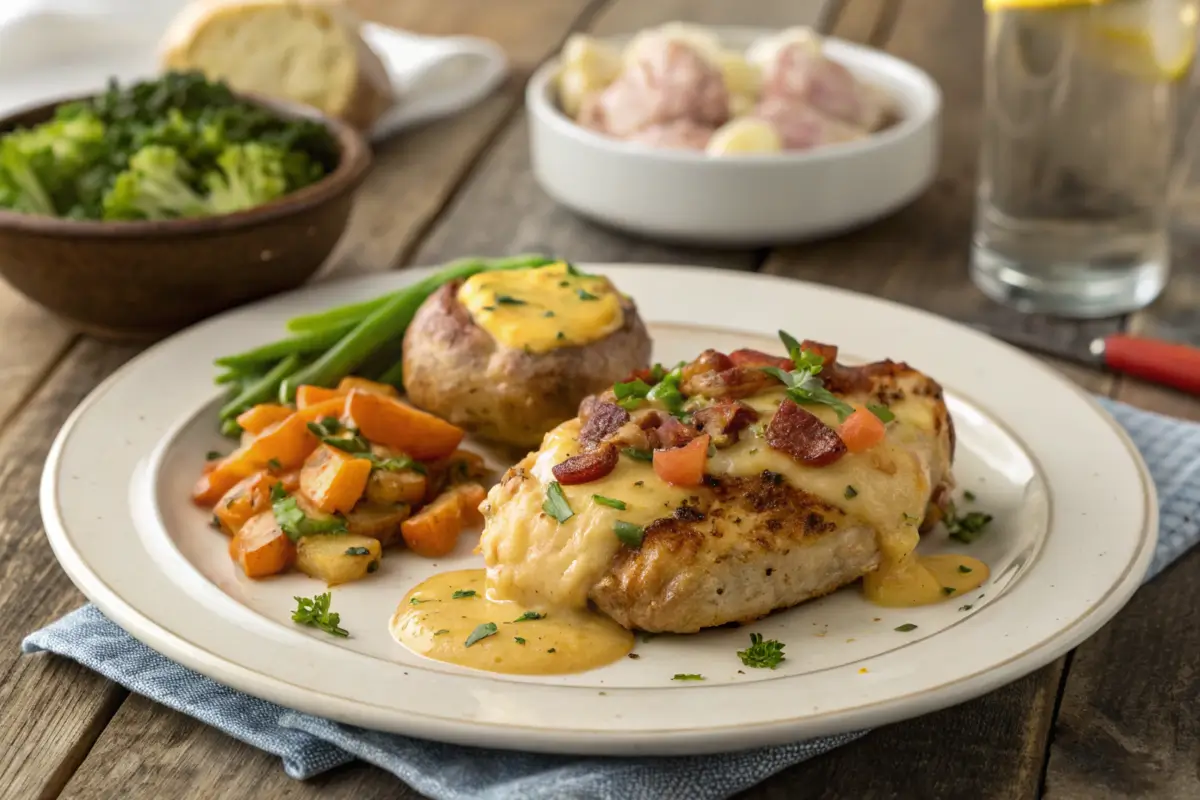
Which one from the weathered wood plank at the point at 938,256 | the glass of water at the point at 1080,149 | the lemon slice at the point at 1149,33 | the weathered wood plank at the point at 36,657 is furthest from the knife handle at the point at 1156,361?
the weathered wood plank at the point at 36,657

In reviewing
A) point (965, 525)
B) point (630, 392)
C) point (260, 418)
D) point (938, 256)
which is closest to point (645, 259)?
point (938, 256)

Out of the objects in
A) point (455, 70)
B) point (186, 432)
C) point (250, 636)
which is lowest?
point (455, 70)

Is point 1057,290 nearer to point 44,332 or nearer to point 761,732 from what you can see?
point 761,732

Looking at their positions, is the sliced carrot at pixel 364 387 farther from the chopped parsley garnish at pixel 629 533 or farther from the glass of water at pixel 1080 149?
the glass of water at pixel 1080 149

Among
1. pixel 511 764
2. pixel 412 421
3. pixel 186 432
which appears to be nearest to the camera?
pixel 511 764

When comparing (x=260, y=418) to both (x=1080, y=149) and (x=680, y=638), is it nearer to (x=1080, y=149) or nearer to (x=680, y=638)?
(x=680, y=638)

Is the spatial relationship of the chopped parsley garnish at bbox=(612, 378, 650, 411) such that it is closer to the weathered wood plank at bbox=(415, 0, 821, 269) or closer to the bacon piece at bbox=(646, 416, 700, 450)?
the bacon piece at bbox=(646, 416, 700, 450)

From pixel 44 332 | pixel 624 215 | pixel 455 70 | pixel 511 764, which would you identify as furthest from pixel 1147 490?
pixel 455 70
